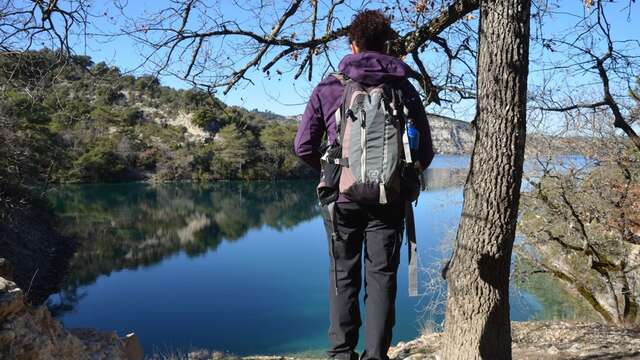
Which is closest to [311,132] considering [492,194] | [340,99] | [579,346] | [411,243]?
[340,99]

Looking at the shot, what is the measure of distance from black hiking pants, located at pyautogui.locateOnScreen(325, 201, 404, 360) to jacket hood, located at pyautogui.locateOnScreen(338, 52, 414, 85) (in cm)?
44

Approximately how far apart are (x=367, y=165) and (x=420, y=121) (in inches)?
10.8

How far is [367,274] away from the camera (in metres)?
1.88

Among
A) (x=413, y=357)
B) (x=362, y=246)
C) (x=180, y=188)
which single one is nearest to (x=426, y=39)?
(x=362, y=246)

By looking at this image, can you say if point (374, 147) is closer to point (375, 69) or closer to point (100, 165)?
point (375, 69)

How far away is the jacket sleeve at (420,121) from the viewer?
1.82 m

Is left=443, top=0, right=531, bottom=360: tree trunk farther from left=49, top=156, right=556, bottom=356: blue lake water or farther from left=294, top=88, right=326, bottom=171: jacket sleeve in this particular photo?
left=49, top=156, right=556, bottom=356: blue lake water

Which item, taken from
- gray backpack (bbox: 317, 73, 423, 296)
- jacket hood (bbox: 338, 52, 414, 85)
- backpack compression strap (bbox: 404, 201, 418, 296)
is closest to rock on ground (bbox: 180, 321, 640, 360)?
backpack compression strap (bbox: 404, 201, 418, 296)

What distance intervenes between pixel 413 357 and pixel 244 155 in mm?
41301

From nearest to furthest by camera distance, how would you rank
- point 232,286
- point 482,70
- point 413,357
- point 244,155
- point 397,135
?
point 397,135
point 482,70
point 413,357
point 232,286
point 244,155

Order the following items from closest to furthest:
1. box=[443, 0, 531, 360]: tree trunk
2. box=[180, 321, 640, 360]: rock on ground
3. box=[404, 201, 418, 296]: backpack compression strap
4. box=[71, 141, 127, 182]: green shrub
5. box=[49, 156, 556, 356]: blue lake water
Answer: box=[404, 201, 418, 296]: backpack compression strap, box=[443, 0, 531, 360]: tree trunk, box=[180, 321, 640, 360]: rock on ground, box=[49, 156, 556, 356]: blue lake water, box=[71, 141, 127, 182]: green shrub

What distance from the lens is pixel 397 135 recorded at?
1773 mm

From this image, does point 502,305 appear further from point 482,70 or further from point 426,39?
point 426,39

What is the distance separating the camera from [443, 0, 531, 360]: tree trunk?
1984mm
